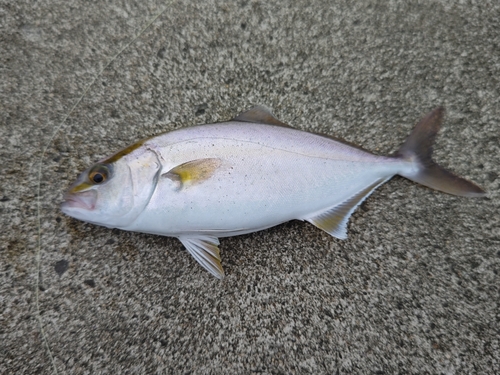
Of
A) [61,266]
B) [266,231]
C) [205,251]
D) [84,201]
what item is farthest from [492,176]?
[61,266]

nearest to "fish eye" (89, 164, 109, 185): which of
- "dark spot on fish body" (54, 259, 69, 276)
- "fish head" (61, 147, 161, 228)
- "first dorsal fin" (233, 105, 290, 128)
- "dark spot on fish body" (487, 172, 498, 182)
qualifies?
"fish head" (61, 147, 161, 228)

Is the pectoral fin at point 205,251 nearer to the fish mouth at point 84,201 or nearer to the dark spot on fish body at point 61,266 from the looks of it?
the fish mouth at point 84,201

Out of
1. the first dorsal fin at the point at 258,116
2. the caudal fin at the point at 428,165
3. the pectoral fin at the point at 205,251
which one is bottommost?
the pectoral fin at the point at 205,251

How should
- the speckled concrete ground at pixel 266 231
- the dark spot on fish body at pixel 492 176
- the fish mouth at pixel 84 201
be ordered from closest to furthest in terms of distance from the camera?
the fish mouth at pixel 84 201
the speckled concrete ground at pixel 266 231
the dark spot on fish body at pixel 492 176

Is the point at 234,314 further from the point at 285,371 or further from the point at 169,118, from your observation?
the point at 169,118

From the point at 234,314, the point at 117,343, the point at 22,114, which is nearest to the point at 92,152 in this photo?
the point at 22,114

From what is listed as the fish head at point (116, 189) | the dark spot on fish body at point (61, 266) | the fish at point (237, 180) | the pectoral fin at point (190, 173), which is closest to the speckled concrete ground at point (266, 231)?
the dark spot on fish body at point (61, 266)

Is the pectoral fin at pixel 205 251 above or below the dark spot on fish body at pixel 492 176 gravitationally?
below
